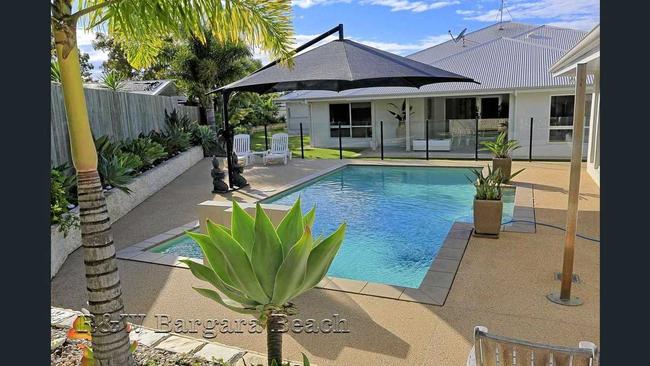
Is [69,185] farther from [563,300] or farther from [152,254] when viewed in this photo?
[563,300]

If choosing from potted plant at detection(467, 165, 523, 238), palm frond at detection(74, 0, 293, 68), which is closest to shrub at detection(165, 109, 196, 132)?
palm frond at detection(74, 0, 293, 68)

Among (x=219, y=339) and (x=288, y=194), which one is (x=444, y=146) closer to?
(x=288, y=194)

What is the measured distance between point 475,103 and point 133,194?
16096 mm

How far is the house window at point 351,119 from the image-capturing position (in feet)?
73.6

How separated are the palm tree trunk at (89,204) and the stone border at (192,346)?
837 millimetres

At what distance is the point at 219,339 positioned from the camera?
13.1 feet

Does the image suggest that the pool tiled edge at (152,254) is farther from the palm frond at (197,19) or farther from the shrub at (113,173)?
the palm frond at (197,19)

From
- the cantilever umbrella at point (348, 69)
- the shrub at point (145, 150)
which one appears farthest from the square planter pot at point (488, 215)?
the shrub at point (145, 150)

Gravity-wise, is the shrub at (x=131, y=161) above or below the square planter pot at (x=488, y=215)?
above

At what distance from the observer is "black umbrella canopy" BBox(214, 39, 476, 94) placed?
7788 millimetres

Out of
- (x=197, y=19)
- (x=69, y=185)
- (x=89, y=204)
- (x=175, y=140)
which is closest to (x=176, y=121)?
(x=175, y=140)

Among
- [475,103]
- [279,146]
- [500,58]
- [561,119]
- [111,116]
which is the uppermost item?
[500,58]

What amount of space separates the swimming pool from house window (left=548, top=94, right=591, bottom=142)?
16.4 ft

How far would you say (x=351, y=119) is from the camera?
2288 cm
